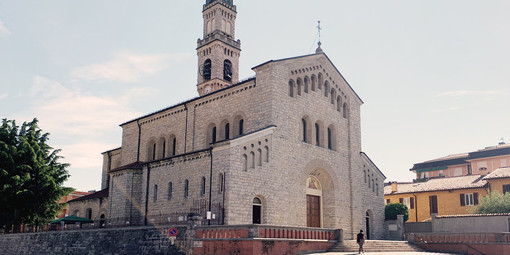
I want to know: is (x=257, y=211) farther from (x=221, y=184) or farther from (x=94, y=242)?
(x=94, y=242)

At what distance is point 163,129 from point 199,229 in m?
16.5

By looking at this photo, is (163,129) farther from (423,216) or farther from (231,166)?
(423,216)

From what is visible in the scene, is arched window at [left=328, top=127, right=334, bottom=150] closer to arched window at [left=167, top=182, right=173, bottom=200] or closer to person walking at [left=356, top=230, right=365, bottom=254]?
person walking at [left=356, top=230, right=365, bottom=254]

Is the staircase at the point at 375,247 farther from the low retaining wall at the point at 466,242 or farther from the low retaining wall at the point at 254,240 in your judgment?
the low retaining wall at the point at 254,240

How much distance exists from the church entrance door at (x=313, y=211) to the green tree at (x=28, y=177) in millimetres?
20446

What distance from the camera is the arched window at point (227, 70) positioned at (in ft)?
162

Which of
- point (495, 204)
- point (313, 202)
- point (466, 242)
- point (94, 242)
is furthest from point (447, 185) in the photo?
point (94, 242)

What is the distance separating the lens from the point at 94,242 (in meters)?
28.0

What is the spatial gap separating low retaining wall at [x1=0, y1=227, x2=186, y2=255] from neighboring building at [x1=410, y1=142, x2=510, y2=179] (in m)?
47.8

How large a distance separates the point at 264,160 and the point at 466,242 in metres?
12.8

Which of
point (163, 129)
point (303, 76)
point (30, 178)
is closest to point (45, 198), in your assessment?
point (30, 178)

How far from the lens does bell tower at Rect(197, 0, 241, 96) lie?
48625 millimetres

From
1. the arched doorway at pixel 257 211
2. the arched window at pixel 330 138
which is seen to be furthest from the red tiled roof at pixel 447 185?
the arched doorway at pixel 257 211

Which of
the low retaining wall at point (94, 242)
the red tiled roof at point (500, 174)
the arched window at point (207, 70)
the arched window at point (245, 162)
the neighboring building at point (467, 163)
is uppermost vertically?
the arched window at point (207, 70)
